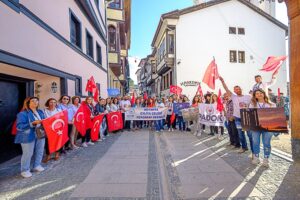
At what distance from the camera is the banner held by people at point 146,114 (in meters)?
11.7

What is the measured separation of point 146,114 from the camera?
1180 cm

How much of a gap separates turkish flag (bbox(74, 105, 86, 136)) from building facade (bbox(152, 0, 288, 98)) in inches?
600

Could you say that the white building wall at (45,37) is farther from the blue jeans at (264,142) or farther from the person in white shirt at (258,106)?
the blue jeans at (264,142)

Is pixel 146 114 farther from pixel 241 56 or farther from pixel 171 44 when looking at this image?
pixel 241 56

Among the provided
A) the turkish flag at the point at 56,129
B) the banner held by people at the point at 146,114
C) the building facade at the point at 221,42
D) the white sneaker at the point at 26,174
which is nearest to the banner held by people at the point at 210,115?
the banner held by people at the point at 146,114

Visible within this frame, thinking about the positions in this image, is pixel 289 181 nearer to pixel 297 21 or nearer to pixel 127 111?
pixel 297 21

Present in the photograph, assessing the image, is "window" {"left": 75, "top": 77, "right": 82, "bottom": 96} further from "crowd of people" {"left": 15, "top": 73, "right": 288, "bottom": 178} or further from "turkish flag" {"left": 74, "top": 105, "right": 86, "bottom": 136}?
"turkish flag" {"left": 74, "top": 105, "right": 86, "bottom": 136}

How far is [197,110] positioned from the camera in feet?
34.2

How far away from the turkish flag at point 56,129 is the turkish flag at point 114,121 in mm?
4148

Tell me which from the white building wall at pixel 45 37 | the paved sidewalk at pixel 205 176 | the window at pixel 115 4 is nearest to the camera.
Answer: the paved sidewalk at pixel 205 176

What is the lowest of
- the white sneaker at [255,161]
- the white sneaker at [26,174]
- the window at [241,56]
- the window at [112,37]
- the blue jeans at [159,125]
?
the white sneaker at [26,174]

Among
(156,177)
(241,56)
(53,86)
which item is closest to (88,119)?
(53,86)

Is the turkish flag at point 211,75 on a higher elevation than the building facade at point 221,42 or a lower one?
lower

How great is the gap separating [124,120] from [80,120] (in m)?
4.44
